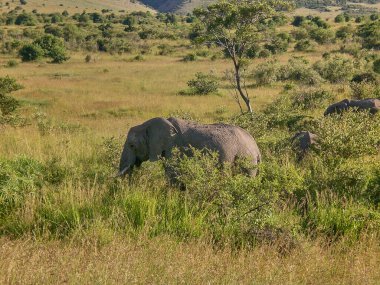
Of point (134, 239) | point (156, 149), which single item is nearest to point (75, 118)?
point (156, 149)

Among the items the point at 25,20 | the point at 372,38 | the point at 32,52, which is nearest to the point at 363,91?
the point at 372,38

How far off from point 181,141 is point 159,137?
14.3 inches

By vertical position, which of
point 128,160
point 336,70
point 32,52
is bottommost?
point 32,52

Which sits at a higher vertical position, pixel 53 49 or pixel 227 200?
pixel 227 200

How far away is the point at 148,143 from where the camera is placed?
7.52m

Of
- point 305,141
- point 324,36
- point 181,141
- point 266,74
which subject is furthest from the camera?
point 324,36

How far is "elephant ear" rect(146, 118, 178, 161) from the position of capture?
7.26 meters

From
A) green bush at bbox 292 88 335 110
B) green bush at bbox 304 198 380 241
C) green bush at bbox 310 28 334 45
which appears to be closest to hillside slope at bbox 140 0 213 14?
green bush at bbox 310 28 334 45

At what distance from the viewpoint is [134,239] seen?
4.80 m

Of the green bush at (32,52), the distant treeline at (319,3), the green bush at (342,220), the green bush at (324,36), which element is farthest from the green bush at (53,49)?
the distant treeline at (319,3)

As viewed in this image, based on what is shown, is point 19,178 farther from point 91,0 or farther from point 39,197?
point 91,0

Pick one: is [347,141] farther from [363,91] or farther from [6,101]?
[6,101]

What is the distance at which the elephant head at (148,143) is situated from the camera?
7285 mm

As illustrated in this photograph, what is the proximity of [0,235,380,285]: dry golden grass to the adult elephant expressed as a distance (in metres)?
2.44
